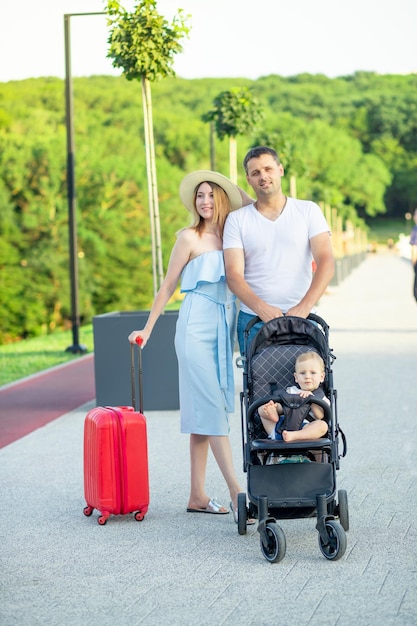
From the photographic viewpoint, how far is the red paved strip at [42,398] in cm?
1077

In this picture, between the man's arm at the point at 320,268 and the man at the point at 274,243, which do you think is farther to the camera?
the man at the point at 274,243

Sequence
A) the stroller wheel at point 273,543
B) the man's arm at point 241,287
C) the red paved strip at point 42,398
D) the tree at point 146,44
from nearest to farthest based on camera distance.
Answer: the stroller wheel at point 273,543 < the man's arm at point 241,287 < the red paved strip at point 42,398 < the tree at point 146,44

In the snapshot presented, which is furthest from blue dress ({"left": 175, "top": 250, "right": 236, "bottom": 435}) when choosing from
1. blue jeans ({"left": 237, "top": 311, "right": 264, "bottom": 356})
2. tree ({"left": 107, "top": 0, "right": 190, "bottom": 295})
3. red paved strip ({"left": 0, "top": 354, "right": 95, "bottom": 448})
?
tree ({"left": 107, "top": 0, "right": 190, "bottom": 295})

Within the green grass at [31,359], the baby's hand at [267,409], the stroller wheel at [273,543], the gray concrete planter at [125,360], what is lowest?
the green grass at [31,359]

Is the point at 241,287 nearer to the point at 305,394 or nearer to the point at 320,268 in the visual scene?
the point at 320,268

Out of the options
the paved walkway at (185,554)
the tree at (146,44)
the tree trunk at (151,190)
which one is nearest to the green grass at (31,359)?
the tree trunk at (151,190)

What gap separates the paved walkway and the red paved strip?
1043mm

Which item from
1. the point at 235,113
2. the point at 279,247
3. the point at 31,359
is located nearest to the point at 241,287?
the point at 279,247

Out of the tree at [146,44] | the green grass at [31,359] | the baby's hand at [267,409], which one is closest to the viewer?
the baby's hand at [267,409]

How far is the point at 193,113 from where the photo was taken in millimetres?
110188

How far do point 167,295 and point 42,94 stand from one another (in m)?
89.2

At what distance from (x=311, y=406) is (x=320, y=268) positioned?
86 cm

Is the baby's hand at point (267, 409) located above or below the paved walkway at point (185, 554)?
above

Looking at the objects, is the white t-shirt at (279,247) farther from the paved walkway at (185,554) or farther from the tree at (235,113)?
the tree at (235,113)
